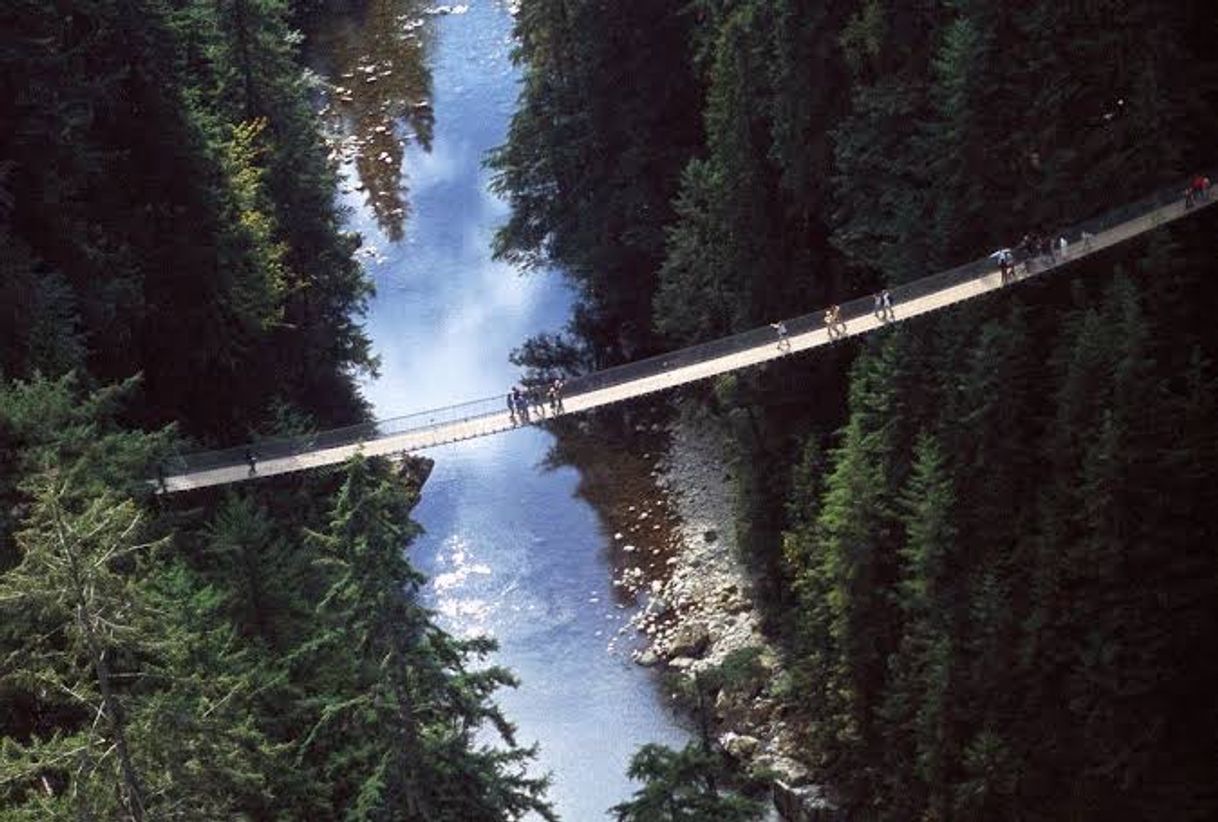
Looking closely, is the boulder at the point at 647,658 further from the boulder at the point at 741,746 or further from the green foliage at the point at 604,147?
the green foliage at the point at 604,147

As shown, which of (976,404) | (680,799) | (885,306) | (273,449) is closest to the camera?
(680,799)

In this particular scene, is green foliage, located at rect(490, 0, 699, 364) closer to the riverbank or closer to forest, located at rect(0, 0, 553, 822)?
the riverbank

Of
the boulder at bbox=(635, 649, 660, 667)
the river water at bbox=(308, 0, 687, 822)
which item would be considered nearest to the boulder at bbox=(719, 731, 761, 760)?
the river water at bbox=(308, 0, 687, 822)

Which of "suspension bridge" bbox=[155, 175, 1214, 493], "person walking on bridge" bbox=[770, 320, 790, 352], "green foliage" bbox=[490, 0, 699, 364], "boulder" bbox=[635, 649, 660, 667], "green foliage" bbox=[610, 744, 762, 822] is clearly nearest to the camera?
"green foliage" bbox=[610, 744, 762, 822]

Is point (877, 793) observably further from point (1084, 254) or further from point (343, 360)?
point (343, 360)

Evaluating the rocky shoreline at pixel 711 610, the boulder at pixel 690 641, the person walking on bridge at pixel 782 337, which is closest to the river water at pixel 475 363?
the boulder at pixel 690 641

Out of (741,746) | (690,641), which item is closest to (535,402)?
(690,641)

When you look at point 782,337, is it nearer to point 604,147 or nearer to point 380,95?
point 604,147

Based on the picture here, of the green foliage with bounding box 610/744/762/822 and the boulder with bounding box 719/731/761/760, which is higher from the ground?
the boulder with bounding box 719/731/761/760
